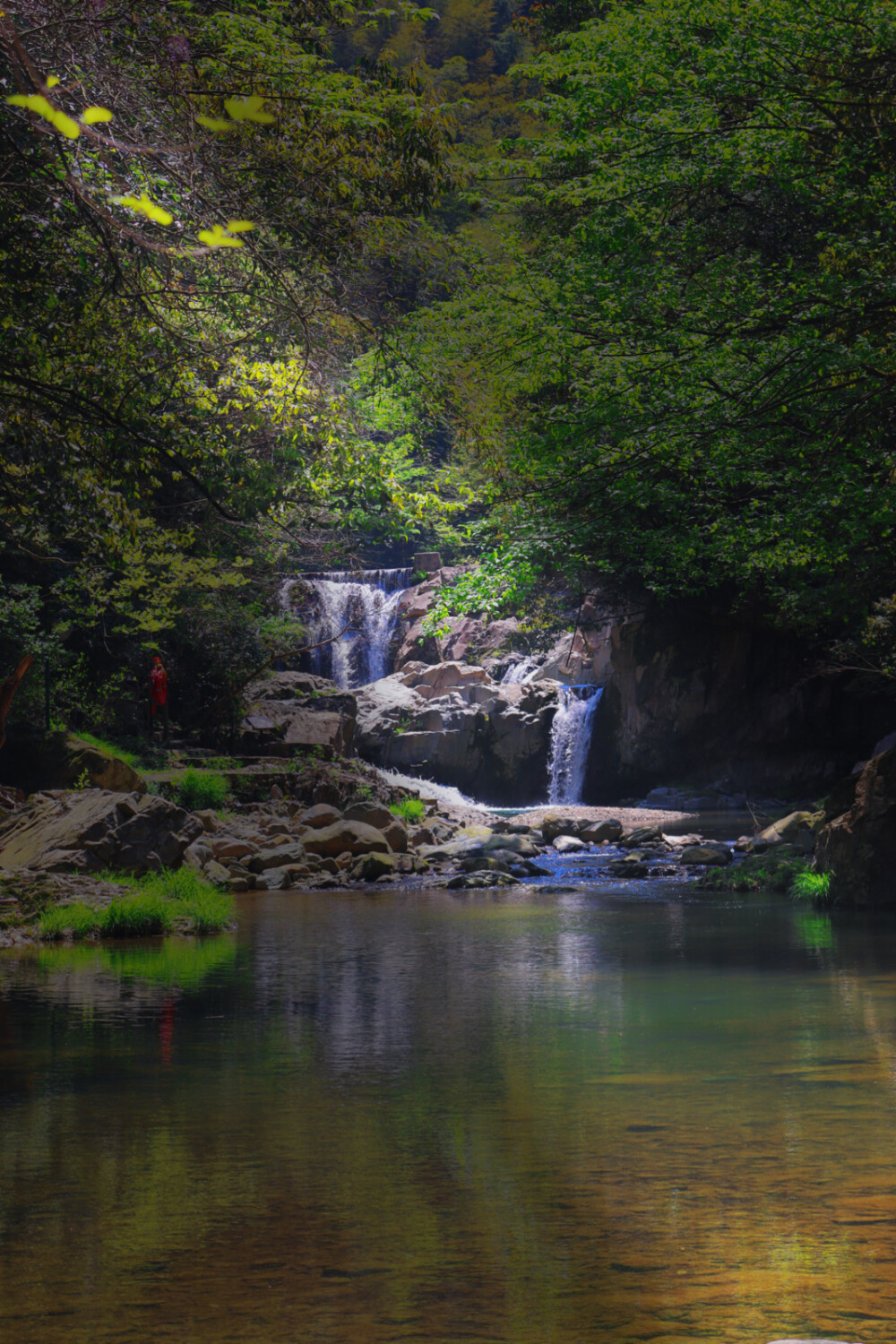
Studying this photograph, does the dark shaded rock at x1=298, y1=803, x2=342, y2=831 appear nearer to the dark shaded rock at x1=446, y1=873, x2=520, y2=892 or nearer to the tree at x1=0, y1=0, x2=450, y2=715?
the dark shaded rock at x1=446, y1=873, x2=520, y2=892

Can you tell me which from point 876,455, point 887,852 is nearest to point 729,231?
point 876,455

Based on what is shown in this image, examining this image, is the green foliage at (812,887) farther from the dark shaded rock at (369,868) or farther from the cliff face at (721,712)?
the cliff face at (721,712)

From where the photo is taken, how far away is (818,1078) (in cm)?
593

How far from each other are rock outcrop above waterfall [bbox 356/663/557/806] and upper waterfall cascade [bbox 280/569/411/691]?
6.38 metres

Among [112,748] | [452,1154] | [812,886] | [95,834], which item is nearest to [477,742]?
[112,748]

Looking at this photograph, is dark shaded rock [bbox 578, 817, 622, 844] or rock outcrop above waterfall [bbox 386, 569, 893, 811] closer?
dark shaded rock [bbox 578, 817, 622, 844]

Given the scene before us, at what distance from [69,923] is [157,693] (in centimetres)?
1133

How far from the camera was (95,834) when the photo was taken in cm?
1395

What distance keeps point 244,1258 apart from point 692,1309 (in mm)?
1422

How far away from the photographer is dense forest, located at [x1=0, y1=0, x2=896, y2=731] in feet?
25.0

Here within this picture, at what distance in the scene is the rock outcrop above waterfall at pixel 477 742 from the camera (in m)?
31.2

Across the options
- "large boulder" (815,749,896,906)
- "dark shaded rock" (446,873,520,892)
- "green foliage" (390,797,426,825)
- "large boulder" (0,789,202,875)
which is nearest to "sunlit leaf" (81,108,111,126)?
"large boulder" (0,789,202,875)

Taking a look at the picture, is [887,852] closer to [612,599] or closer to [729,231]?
[729,231]

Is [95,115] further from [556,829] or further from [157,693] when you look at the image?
[556,829]
